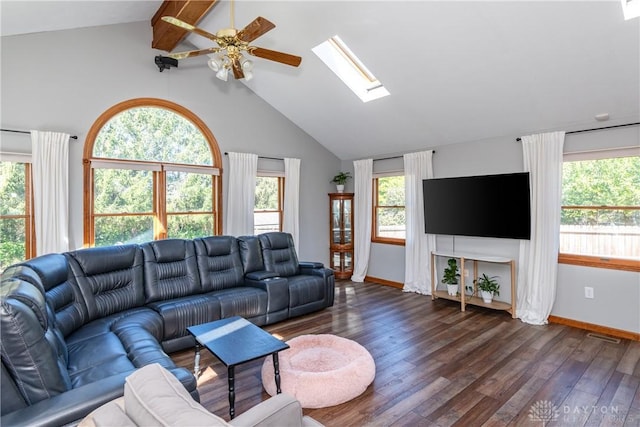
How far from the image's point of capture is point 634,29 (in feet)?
8.98

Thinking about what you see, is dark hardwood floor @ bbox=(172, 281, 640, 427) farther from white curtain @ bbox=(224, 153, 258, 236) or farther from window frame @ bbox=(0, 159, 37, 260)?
window frame @ bbox=(0, 159, 37, 260)

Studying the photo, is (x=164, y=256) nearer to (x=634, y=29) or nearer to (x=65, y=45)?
(x=65, y=45)

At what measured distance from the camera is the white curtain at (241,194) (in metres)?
5.11

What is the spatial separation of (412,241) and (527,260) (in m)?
1.69

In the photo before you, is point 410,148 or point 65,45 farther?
point 410,148

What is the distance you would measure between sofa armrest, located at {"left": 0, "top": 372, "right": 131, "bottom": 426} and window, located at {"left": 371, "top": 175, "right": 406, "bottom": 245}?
4.97 meters

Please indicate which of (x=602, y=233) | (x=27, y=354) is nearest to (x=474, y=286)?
(x=602, y=233)

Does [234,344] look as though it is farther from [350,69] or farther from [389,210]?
[389,210]

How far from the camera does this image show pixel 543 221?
4.02 m

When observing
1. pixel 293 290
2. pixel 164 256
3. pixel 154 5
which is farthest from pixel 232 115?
pixel 293 290

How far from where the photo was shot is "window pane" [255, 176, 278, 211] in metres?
5.70

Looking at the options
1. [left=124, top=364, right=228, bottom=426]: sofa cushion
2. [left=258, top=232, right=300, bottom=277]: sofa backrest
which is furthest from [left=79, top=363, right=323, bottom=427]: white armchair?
[left=258, top=232, right=300, bottom=277]: sofa backrest

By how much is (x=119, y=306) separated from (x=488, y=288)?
4529 mm

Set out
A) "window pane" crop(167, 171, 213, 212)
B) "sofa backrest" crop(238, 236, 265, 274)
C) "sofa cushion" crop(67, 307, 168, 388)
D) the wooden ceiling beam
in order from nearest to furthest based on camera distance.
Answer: "sofa cushion" crop(67, 307, 168, 388) < the wooden ceiling beam < "sofa backrest" crop(238, 236, 265, 274) < "window pane" crop(167, 171, 213, 212)
